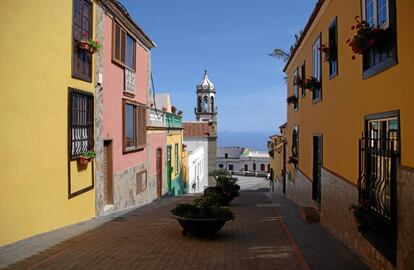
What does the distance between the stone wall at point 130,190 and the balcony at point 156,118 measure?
7.88ft

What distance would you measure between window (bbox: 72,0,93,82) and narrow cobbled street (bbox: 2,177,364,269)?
12.9 ft

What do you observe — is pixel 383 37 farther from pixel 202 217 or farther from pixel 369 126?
pixel 202 217

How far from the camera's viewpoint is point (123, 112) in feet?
51.6

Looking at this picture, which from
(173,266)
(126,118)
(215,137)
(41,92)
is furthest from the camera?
(215,137)

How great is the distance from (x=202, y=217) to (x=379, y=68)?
4.47m

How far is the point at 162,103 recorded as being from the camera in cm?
3456

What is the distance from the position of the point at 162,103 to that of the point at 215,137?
17.7m

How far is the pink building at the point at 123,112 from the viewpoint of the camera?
45.4 ft

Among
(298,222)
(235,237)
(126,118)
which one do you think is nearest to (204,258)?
(235,237)

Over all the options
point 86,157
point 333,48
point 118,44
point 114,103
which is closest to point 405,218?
point 333,48

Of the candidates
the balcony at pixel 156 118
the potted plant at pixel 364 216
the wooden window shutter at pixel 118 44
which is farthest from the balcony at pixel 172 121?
the potted plant at pixel 364 216

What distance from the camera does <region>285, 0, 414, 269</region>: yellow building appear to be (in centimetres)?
567

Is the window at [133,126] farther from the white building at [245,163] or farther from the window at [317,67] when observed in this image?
the white building at [245,163]

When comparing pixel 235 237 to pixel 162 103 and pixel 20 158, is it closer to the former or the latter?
pixel 20 158
